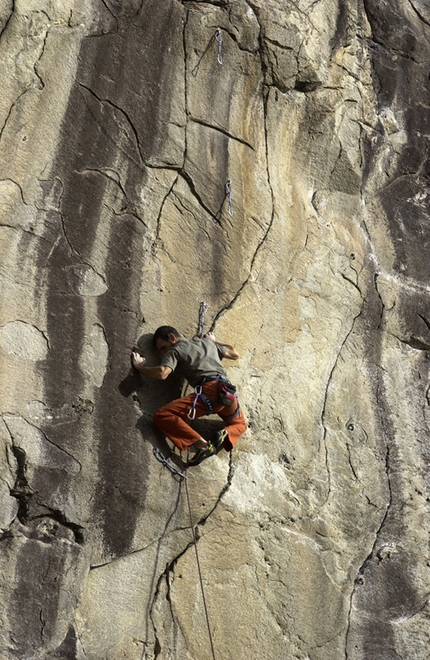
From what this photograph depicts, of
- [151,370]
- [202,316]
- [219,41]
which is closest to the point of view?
[151,370]

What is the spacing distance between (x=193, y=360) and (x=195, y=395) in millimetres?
216

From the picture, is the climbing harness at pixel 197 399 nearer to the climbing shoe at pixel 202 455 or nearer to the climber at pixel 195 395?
the climber at pixel 195 395

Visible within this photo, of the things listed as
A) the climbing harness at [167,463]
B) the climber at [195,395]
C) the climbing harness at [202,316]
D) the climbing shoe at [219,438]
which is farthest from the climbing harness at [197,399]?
the climbing harness at [202,316]

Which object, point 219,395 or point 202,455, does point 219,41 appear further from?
point 202,455

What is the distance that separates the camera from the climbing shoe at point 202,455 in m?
5.27

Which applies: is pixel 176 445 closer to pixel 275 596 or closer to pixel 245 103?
pixel 275 596

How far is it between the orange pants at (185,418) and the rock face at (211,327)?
14cm

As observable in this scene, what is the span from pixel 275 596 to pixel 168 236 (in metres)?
2.40

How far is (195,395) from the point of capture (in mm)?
5277

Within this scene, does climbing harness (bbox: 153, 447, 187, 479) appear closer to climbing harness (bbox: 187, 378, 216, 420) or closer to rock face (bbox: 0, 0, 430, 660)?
rock face (bbox: 0, 0, 430, 660)

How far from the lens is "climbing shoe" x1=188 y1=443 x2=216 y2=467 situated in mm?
5270

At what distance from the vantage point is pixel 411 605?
564 cm

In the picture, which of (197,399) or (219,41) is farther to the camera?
(219,41)

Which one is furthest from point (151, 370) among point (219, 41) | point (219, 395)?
point (219, 41)
